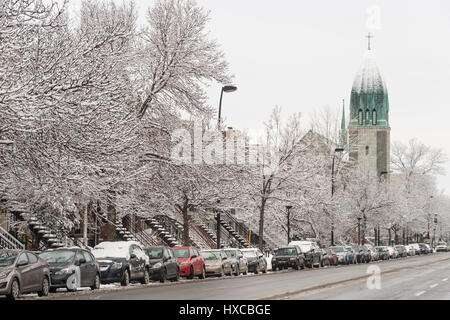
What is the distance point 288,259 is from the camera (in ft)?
141

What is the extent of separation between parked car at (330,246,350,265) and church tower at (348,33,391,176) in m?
79.6

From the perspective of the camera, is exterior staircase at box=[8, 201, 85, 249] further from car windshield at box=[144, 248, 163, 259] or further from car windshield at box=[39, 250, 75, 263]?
car windshield at box=[39, 250, 75, 263]

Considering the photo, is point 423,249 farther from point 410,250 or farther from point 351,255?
point 351,255

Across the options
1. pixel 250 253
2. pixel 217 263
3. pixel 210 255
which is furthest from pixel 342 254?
pixel 217 263

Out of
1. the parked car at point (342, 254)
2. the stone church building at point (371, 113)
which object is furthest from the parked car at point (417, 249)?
the parked car at point (342, 254)

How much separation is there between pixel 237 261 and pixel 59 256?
47.5 ft

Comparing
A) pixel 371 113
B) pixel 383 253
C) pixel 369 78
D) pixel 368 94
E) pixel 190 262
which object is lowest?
pixel 383 253

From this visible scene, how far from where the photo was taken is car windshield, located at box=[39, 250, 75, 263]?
2386cm

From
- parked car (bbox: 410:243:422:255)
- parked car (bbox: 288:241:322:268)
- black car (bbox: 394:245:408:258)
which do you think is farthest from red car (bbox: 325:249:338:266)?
parked car (bbox: 410:243:422:255)

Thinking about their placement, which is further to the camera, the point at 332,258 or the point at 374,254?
the point at 374,254

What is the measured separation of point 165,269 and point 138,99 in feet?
30.3

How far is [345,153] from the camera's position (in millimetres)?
75500

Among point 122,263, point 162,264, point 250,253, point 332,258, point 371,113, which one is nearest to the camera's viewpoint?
point 122,263

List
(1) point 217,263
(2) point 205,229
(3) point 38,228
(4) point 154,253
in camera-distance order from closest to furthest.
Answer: (4) point 154,253 → (1) point 217,263 → (3) point 38,228 → (2) point 205,229
